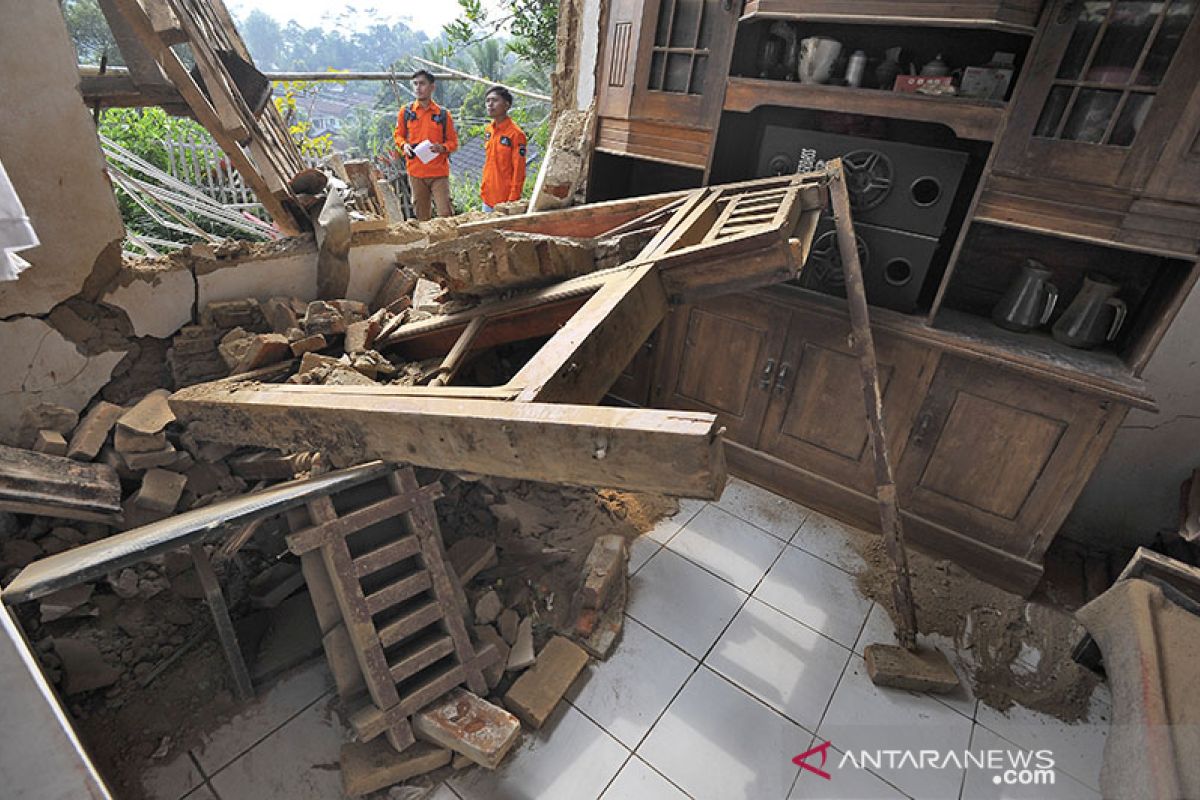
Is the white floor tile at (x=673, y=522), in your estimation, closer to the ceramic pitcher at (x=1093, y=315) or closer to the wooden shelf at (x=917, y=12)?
the ceramic pitcher at (x=1093, y=315)

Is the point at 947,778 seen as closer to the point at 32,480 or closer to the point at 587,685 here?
the point at 587,685

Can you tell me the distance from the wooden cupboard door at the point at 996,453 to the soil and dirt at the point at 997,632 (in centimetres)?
27

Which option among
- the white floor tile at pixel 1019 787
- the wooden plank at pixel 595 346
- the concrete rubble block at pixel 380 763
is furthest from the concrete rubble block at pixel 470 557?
the white floor tile at pixel 1019 787

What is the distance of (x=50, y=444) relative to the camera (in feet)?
6.68

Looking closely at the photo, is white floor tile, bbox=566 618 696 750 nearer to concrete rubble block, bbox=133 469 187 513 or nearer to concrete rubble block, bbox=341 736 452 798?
concrete rubble block, bbox=341 736 452 798

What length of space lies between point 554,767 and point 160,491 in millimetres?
1815

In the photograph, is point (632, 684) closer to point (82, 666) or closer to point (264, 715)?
point (264, 715)

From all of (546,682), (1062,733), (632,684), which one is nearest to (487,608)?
(546,682)

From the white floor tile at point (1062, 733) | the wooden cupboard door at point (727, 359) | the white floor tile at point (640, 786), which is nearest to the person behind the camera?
the white floor tile at point (640, 786)

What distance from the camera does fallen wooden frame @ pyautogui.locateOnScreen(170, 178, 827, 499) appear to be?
45.4 inches

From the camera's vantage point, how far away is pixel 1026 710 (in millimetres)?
2307

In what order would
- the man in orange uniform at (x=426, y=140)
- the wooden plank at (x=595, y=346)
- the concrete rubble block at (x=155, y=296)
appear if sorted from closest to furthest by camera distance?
the wooden plank at (x=595, y=346) → the concrete rubble block at (x=155, y=296) → the man in orange uniform at (x=426, y=140)

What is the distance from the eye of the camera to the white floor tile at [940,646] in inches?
91.4

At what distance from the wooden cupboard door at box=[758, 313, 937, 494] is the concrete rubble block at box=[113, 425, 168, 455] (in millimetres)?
2992
